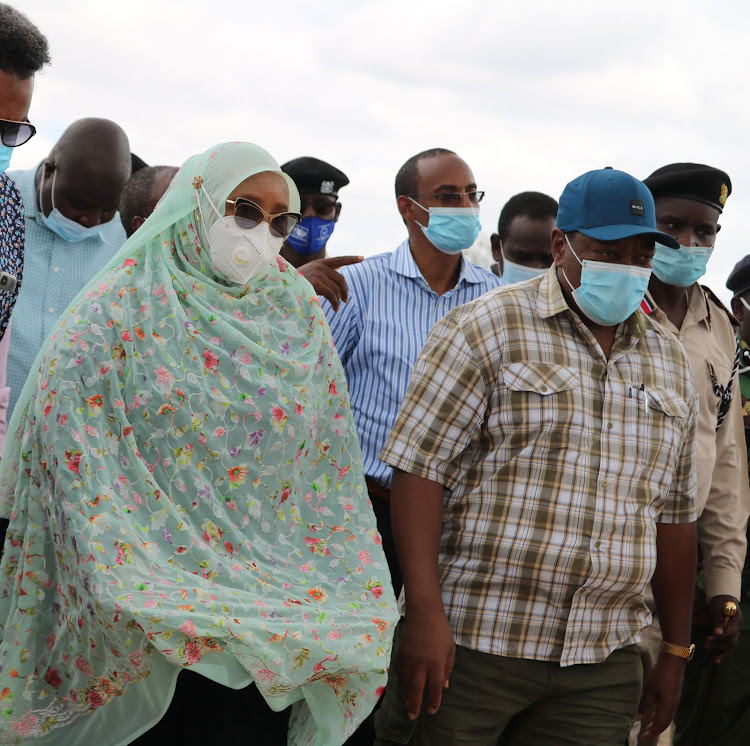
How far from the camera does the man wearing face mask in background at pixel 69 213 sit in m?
4.93

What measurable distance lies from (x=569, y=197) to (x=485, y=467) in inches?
37.4

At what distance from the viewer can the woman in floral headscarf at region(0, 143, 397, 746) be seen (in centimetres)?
292

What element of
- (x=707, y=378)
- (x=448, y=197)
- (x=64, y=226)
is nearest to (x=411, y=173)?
(x=448, y=197)

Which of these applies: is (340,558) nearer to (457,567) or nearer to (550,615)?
Result: (457,567)

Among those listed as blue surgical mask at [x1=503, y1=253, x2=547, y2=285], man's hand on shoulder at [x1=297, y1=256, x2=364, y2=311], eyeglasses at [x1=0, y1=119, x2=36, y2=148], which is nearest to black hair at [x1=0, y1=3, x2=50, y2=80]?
eyeglasses at [x1=0, y1=119, x2=36, y2=148]

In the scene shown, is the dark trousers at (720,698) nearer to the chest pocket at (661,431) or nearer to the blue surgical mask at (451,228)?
the chest pocket at (661,431)

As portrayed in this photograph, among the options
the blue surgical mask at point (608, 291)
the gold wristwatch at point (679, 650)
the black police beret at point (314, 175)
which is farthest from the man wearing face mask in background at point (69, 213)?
the gold wristwatch at point (679, 650)

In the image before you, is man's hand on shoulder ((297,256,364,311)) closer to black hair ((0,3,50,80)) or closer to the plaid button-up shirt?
the plaid button-up shirt

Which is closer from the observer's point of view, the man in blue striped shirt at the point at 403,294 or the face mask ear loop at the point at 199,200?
the face mask ear loop at the point at 199,200

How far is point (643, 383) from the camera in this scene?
350 centimetres

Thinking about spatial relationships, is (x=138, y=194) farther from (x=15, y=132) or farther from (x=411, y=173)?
(x=15, y=132)

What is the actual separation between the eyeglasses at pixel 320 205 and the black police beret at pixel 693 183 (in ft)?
5.59

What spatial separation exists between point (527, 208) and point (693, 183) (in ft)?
5.99

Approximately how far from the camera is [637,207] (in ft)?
11.5
